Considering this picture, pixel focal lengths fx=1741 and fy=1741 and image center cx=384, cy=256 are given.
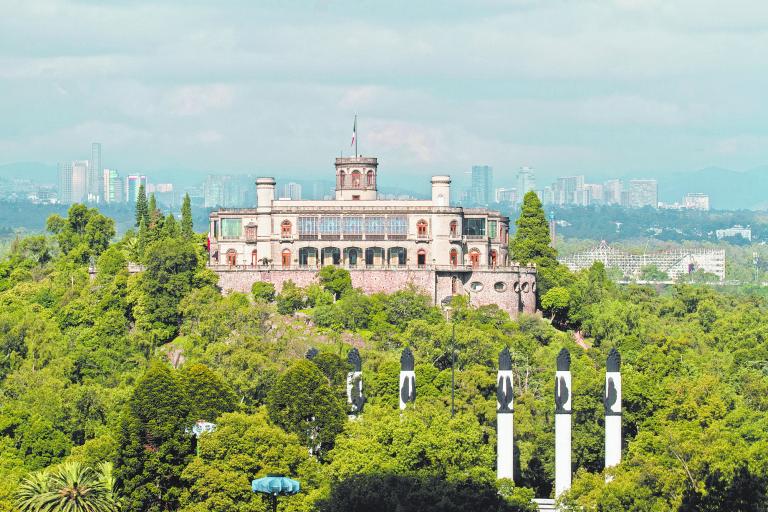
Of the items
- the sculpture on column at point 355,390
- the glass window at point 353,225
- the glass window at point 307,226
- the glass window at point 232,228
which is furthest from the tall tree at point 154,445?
the glass window at point 232,228

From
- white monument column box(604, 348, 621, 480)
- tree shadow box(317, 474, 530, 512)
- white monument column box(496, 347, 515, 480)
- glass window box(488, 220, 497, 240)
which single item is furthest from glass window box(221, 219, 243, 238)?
tree shadow box(317, 474, 530, 512)

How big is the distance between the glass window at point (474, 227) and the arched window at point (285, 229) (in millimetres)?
11366

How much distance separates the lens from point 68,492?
7281cm

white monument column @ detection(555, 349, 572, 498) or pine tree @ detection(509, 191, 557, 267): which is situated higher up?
pine tree @ detection(509, 191, 557, 267)

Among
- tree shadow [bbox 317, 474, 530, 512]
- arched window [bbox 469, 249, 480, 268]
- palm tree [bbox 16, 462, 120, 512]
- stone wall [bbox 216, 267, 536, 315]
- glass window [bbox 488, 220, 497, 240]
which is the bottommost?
palm tree [bbox 16, 462, 120, 512]

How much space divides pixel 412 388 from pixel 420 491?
13.7 m

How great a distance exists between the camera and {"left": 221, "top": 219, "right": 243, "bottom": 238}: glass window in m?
113

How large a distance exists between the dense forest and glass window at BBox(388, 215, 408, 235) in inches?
198

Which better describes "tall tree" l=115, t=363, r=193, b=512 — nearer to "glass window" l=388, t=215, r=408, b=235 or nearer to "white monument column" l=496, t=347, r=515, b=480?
"white monument column" l=496, t=347, r=515, b=480

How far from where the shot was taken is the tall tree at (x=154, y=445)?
75062 millimetres

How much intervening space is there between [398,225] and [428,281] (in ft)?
14.7

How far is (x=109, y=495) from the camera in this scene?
74.0 m

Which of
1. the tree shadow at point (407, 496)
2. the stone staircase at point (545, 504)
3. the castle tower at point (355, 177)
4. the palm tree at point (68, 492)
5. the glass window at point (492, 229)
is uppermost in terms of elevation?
the castle tower at point (355, 177)

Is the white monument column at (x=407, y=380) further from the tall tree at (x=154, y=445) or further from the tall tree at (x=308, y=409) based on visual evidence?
the tall tree at (x=154, y=445)
